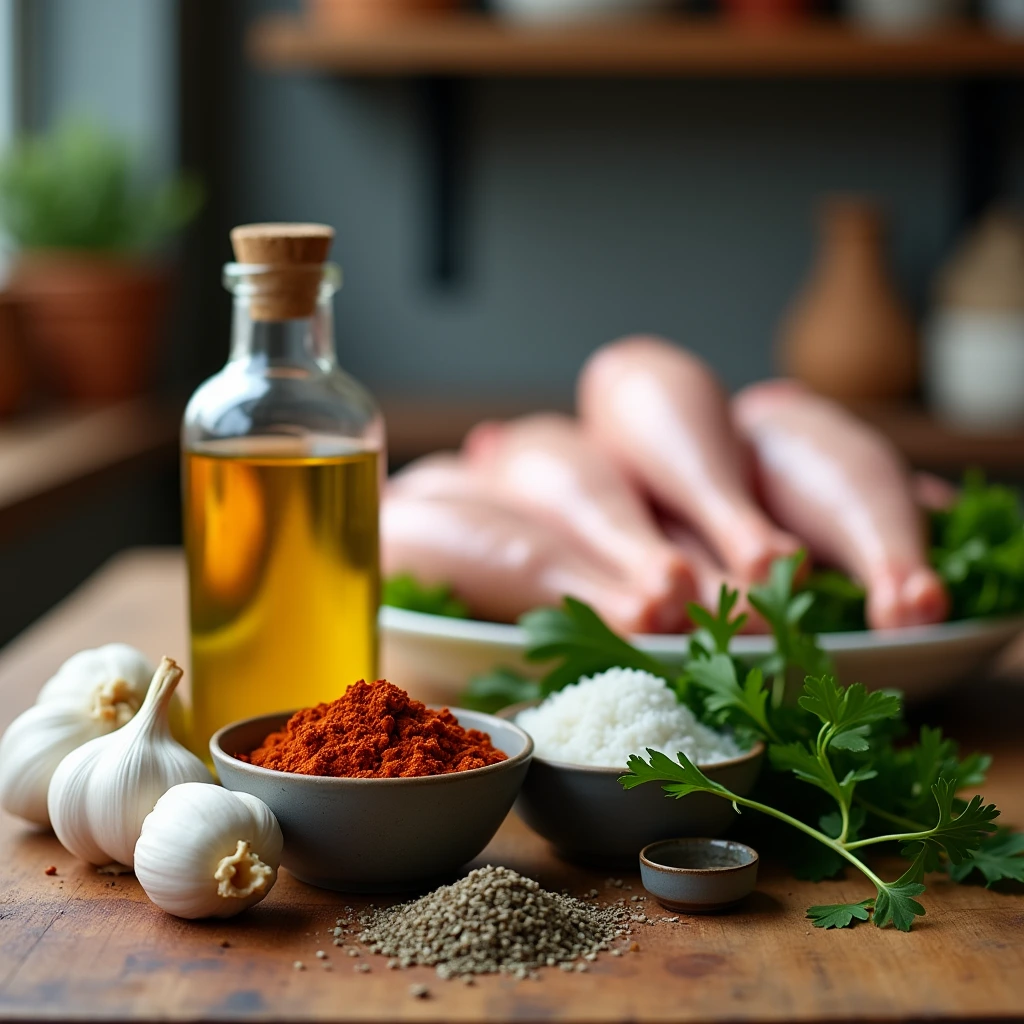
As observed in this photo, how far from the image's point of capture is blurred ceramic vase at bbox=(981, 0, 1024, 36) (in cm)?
242

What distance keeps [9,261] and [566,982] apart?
6.36 feet

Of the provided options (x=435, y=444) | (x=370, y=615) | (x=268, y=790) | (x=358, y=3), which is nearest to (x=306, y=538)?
(x=370, y=615)

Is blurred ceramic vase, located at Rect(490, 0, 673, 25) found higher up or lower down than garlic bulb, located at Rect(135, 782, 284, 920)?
higher up

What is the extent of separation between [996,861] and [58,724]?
0.46 m

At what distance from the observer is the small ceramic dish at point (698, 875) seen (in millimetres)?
645

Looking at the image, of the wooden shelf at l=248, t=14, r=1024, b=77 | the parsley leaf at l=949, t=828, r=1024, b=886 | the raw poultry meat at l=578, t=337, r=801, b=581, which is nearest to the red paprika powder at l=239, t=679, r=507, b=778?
the parsley leaf at l=949, t=828, r=1024, b=886

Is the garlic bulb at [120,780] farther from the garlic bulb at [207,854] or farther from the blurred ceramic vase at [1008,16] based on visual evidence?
the blurred ceramic vase at [1008,16]

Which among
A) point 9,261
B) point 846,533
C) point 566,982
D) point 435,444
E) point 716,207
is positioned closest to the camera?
point 566,982

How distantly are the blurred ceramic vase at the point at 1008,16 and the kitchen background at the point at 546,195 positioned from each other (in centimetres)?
21

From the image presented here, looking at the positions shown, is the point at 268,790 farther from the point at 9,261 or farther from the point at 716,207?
the point at 716,207

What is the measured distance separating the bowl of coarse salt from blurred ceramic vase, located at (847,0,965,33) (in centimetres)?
196

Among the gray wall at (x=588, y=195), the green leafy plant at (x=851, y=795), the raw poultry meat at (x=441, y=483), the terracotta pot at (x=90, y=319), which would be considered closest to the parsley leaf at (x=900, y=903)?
the green leafy plant at (x=851, y=795)

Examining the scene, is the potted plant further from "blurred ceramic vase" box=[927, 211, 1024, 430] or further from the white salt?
the white salt

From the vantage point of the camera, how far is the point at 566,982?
57 centimetres
